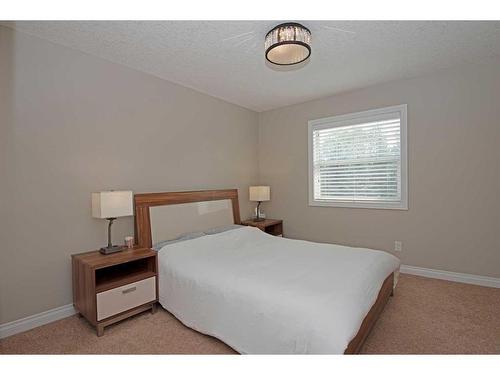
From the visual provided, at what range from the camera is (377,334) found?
1.99 meters

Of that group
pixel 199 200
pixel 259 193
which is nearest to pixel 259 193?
pixel 259 193

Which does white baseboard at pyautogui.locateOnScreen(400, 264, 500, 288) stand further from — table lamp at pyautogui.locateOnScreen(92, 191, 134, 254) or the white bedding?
table lamp at pyautogui.locateOnScreen(92, 191, 134, 254)

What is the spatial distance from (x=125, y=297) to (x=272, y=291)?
131 cm

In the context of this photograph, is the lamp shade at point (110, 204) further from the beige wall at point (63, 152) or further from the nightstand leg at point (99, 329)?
the nightstand leg at point (99, 329)

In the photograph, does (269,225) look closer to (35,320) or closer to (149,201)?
(149,201)

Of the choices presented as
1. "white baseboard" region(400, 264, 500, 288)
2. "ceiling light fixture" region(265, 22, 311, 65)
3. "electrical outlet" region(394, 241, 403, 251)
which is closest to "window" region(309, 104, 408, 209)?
"electrical outlet" region(394, 241, 403, 251)

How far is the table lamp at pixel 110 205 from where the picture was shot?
2215 millimetres

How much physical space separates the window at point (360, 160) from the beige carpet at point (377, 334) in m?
1.32

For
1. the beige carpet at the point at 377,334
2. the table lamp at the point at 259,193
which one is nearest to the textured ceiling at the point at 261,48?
the table lamp at the point at 259,193

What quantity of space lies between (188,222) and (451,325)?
2689 millimetres

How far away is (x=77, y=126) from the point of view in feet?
7.83

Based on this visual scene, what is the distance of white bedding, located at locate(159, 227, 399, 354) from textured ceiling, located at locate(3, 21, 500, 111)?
1879 millimetres
